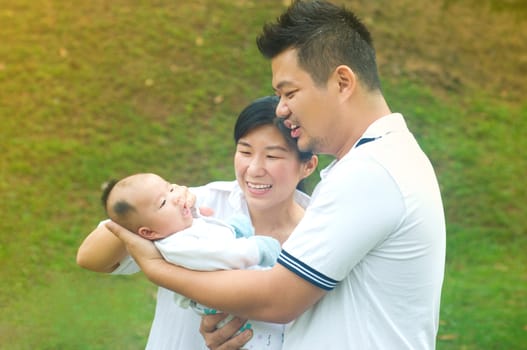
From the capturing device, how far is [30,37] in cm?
969

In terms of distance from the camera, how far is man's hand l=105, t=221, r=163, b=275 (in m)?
2.74

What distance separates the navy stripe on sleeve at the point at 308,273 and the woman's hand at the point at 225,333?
20.2 inches

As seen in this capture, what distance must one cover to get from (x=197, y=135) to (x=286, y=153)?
18.9 feet

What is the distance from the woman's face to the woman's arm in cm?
63

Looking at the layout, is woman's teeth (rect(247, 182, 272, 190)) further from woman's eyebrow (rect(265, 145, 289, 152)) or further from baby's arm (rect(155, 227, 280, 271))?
baby's arm (rect(155, 227, 280, 271))

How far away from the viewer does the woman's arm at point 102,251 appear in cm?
300

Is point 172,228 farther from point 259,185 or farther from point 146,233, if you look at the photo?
point 259,185

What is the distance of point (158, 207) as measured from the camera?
9.23ft

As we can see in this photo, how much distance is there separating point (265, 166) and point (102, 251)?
79cm

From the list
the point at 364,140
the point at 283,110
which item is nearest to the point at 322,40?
the point at 283,110

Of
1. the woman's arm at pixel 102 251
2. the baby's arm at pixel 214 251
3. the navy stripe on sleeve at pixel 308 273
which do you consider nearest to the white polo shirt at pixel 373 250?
the navy stripe on sleeve at pixel 308 273

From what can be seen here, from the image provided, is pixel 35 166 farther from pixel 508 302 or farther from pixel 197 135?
pixel 508 302

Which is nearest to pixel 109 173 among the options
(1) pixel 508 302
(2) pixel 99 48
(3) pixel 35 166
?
(3) pixel 35 166

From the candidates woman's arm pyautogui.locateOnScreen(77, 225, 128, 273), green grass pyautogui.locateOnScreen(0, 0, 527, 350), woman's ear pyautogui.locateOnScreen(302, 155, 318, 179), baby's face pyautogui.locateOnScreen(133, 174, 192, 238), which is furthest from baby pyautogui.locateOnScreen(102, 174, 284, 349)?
green grass pyautogui.locateOnScreen(0, 0, 527, 350)
